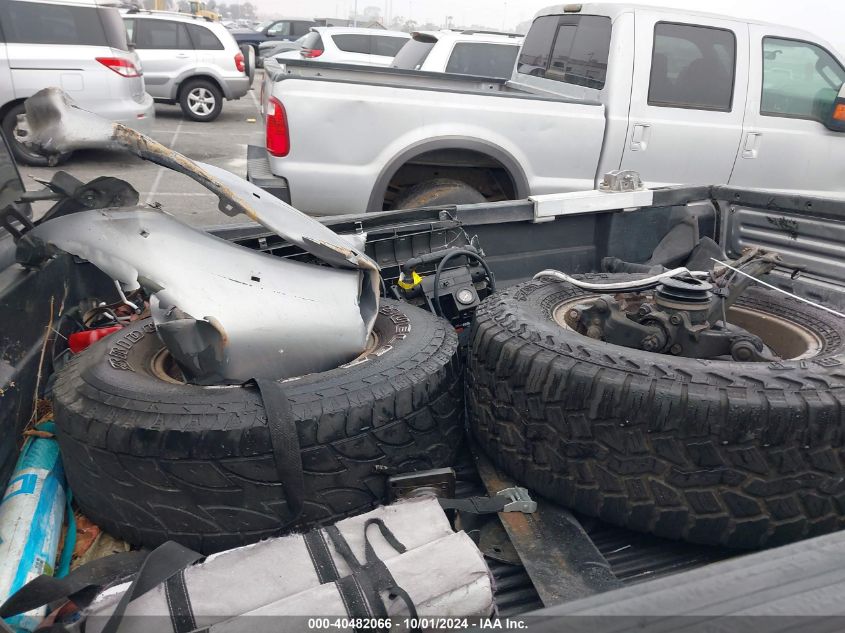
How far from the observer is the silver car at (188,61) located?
12.8 m

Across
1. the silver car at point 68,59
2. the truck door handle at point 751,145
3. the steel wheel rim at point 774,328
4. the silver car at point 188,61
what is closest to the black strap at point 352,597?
the steel wheel rim at point 774,328

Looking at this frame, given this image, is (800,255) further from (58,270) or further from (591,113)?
(58,270)

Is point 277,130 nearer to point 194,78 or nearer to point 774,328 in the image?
point 774,328

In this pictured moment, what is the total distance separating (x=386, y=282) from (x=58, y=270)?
118cm

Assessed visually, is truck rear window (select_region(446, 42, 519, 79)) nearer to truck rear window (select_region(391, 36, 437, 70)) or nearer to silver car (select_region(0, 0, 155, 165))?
truck rear window (select_region(391, 36, 437, 70))

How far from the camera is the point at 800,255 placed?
9.39ft

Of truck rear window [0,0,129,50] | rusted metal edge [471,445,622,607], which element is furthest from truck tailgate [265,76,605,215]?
truck rear window [0,0,129,50]

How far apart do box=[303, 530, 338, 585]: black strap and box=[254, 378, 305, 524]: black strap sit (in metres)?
0.21

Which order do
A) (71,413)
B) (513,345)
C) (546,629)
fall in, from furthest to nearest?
(513,345), (71,413), (546,629)

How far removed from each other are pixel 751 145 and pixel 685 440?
13.1 feet

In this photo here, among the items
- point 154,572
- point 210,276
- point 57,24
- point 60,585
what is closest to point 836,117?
point 210,276

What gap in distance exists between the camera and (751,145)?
15.8ft

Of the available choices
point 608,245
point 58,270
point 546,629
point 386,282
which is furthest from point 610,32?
point 546,629

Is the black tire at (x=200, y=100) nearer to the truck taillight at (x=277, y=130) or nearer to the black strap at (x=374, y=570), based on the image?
the truck taillight at (x=277, y=130)
